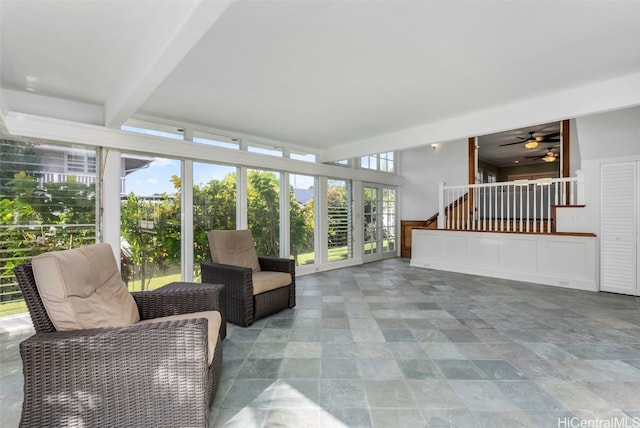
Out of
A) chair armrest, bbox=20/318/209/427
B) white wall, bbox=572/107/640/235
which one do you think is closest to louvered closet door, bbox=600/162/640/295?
white wall, bbox=572/107/640/235

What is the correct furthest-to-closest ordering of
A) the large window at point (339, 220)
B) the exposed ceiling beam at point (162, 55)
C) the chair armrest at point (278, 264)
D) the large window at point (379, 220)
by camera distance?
the large window at point (379, 220) < the large window at point (339, 220) < the chair armrest at point (278, 264) < the exposed ceiling beam at point (162, 55)

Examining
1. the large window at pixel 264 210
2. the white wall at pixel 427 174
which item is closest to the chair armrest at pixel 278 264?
the large window at pixel 264 210

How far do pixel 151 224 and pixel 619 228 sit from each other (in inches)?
253

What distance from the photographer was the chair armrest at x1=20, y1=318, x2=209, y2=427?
4.31ft

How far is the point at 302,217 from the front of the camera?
5445mm

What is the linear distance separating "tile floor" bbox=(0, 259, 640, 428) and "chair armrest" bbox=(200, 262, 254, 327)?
5.6 inches

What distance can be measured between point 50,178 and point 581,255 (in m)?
7.06

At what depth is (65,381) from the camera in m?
1.33

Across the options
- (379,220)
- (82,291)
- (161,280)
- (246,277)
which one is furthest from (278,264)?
(379,220)

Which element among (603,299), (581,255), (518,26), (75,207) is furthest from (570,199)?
(75,207)

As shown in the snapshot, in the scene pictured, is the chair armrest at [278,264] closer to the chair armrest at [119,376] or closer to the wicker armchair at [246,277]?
the wicker armchair at [246,277]

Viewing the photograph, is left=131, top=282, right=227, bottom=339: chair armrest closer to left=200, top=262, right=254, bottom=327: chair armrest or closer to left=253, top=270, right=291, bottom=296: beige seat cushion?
left=200, top=262, right=254, bottom=327: chair armrest

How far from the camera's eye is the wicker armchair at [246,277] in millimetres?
2947

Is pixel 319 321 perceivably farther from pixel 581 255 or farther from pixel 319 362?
pixel 581 255
